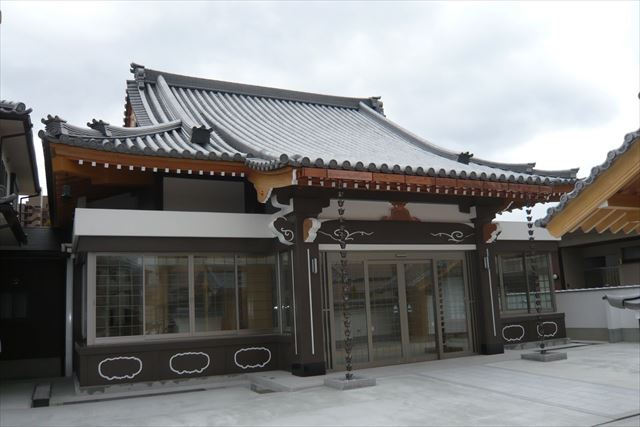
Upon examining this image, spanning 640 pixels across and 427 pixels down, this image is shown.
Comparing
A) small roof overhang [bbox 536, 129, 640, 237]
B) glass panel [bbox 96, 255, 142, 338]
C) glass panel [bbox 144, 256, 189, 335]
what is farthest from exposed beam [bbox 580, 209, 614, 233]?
glass panel [bbox 96, 255, 142, 338]

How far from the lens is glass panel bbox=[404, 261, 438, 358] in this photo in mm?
10516

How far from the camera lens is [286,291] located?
9812 mm

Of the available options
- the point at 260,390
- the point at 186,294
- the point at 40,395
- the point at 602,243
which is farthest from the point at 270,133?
the point at 602,243

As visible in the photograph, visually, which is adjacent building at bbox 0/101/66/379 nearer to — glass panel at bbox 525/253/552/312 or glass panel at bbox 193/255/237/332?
glass panel at bbox 193/255/237/332

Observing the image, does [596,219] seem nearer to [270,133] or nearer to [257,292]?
[257,292]

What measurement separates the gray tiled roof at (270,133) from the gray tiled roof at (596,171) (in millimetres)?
4704

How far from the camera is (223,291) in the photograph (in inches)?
388

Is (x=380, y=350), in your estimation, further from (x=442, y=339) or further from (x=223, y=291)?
(x=223, y=291)

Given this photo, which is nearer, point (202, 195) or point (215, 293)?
point (215, 293)

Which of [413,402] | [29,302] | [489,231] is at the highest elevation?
[489,231]

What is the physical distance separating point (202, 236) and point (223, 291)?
1.08m

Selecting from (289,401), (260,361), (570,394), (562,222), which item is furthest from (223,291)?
(562,222)

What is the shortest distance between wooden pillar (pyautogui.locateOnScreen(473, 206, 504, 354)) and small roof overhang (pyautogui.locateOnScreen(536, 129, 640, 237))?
6789mm

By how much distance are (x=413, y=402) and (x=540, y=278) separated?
7067 mm
